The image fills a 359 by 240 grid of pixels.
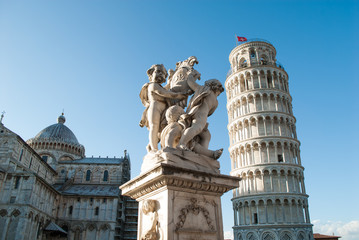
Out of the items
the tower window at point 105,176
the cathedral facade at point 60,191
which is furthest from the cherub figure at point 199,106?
the tower window at point 105,176

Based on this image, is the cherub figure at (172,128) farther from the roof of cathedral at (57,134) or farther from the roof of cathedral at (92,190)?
the roof of cathedral at (57,134)

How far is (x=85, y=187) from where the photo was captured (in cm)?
5003

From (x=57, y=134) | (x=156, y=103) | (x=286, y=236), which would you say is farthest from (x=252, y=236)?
(x=57, y=134)

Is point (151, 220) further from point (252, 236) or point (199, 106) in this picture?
point (252, 236)

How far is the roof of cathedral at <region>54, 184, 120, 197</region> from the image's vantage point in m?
45.4

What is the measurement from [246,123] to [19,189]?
3252cm

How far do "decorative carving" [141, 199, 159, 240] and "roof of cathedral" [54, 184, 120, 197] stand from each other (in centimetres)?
4284

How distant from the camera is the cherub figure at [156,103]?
15.4ft

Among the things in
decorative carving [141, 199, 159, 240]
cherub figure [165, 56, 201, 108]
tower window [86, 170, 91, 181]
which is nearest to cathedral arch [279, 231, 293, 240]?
tower window [86, 170, 91, 181]

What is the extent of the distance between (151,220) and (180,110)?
175cm

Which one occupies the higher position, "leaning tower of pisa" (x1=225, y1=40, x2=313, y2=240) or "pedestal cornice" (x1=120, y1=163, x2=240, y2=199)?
"leaning tower of pisa" (x1=225, y1=40, x2=313, y2=240)

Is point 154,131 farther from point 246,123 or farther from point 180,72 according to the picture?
point 246,123

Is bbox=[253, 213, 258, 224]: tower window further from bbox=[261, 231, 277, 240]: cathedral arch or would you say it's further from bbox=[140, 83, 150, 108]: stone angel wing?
bbox=[140, 83, 150, 108]: stone angel wing

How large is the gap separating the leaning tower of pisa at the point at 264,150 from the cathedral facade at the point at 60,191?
19.7m
